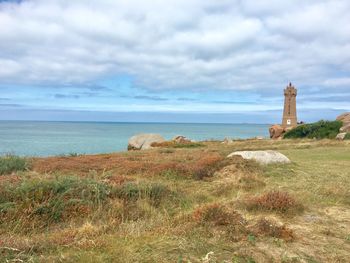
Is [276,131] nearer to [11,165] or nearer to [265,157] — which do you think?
[265,157]

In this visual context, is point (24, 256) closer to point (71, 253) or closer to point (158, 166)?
point (71, 253)

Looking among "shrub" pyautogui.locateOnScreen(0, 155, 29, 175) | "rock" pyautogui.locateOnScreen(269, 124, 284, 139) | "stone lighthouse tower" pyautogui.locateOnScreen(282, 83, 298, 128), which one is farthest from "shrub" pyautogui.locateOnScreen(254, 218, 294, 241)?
"stone lighthouse tower" pyautogui.locateOnScreen(282, 83, 298, 128)

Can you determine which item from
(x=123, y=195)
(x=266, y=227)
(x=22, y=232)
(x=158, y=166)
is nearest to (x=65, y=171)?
(x=158, y=166)

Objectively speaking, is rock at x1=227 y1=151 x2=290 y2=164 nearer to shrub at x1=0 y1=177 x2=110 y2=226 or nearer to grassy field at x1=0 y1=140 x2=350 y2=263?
grassy field at x1=0 y1=140 x2=350 y2=263

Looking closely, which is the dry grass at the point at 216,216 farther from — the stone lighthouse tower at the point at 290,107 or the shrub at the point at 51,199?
the stone lighthouse tower at the point at 290,107

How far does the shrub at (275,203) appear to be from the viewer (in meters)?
7.10

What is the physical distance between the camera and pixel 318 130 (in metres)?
39.2

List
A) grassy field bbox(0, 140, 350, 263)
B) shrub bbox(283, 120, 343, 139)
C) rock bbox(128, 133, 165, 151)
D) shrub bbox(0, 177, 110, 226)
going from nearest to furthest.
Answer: grassy field bbox(0, 140, 350, 263), shrub bbox(0, 177, 110, 226), rock bbox(128, 133, 165, 151), shrub bbox(283, 120, 343, 139)

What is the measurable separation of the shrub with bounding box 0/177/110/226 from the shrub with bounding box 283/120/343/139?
33.8 metres

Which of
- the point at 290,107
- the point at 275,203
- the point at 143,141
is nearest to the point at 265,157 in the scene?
the point at 275,203

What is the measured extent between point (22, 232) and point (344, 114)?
146ft

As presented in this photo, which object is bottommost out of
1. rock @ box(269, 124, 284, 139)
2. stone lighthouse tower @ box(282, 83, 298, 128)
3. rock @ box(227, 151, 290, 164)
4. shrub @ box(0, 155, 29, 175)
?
shrub @ box(0, 155, 29, 175)

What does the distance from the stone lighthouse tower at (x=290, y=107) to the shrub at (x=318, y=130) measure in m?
9.22

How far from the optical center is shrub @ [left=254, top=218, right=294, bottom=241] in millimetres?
5562
